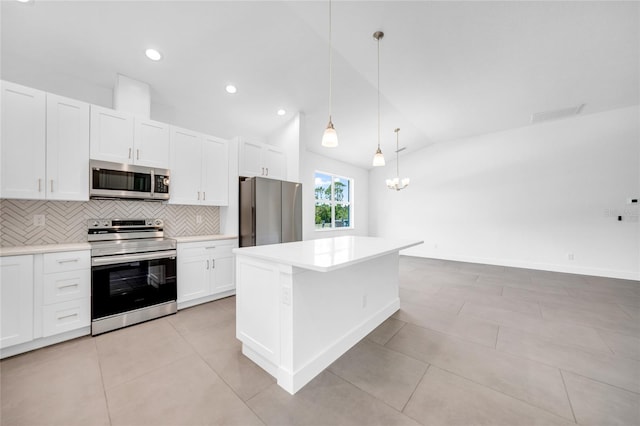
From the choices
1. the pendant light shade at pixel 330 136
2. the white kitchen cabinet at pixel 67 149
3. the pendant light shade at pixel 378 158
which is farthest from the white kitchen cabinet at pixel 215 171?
the pendant light shade at pixel 378 158

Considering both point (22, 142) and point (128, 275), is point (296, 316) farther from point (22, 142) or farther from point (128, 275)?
point (22, 142)

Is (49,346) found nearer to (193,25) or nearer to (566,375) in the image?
(193,25)

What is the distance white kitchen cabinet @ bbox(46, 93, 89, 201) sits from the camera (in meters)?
2.27

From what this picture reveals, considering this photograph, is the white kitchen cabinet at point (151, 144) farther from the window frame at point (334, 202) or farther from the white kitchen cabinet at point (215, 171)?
the window frame at point (334, 202)

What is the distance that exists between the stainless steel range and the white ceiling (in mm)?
1752

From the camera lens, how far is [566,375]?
1.75 m

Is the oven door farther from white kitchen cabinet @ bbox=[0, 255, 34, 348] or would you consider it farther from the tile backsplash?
the tile backsplash

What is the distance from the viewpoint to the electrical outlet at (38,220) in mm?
2396

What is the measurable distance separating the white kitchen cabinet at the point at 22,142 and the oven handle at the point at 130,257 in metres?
0.79

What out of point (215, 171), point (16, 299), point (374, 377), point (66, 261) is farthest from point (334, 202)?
point (16, 299)

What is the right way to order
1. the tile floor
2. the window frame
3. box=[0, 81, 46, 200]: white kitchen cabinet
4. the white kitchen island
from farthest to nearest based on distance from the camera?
the window frame → box=[0, 81, 46, 200]: white kitchen cabinet → the white kitchen island → the tile floor

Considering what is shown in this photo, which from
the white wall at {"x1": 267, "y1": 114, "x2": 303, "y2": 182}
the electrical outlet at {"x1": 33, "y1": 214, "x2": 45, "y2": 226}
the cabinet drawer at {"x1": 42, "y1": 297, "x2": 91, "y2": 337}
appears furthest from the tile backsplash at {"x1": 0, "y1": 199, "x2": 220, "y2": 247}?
the white wall at {"x1": 267, "y1": 114, "x2": 303, "y2": 182}

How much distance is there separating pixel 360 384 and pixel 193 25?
363cm

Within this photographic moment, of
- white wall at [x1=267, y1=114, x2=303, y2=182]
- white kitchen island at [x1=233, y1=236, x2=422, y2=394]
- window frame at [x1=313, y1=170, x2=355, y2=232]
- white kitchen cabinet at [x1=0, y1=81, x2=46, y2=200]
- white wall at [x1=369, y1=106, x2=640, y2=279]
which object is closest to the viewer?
white kitchen island at [x1=233, y1=236, x2=422, y2=394]
